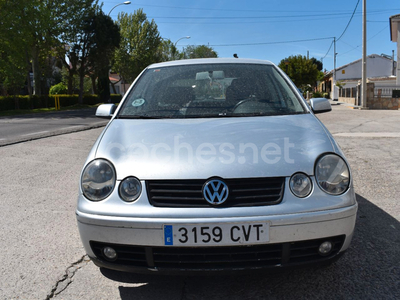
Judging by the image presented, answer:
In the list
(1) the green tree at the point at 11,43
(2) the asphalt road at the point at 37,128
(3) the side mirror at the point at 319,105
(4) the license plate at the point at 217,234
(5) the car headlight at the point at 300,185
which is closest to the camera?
(4) the license plate at the point at 217,234

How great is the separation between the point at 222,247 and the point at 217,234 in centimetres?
Result: 8

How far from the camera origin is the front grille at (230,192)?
A: 6.84 feet

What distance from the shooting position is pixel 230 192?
2096 millimetres

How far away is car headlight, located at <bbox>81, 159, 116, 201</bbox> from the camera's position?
2203 mm

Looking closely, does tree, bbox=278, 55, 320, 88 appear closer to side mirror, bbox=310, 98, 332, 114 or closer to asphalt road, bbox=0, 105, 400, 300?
asphalt road, bbox=0, 105, 400, 300

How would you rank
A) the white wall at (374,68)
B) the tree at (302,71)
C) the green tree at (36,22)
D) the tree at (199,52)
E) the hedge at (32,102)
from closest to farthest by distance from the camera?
1. the green tree at (36,22)
2. the hedge at (32,102)
3. the tree at (302,71)
4. the white wall at (374,68)
5. the tree at (199,52)

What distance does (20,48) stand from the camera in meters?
24.8

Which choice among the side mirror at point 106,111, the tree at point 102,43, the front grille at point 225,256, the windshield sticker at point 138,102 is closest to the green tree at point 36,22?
the tree at point 102,43

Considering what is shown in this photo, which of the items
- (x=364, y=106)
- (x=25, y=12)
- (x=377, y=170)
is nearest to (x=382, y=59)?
(x=364, y=106)

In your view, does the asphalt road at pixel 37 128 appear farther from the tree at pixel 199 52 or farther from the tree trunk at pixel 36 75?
the tree at pixel 199 52

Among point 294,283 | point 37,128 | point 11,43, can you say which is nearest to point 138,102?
point 294,283

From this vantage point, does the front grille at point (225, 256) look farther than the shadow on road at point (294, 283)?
No

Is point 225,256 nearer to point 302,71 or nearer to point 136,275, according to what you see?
point 136,275

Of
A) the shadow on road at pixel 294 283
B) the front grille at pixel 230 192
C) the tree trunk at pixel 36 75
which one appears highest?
the tree trunk at pixel 36 75
